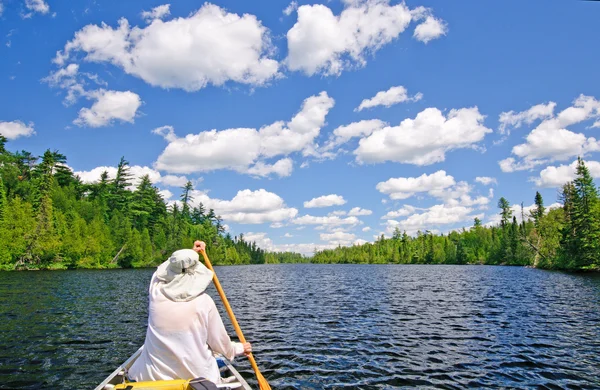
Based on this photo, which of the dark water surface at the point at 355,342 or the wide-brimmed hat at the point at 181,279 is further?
the dark water surface at the point at 355,342

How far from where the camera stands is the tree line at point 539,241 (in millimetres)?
67938

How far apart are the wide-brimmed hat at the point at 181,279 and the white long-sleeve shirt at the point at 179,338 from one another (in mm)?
122

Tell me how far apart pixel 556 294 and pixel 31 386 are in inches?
1640

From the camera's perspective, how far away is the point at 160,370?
593cm

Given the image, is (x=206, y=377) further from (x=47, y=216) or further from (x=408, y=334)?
(x=47, y=216)

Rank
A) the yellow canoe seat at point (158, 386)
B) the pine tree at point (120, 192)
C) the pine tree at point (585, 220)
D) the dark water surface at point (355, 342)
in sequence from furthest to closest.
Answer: the pine tree at point (120, 192), the pine tree at point (585, 220), the dark water surface at point (355, 342), the yellow canoe seat at point (158, 386)

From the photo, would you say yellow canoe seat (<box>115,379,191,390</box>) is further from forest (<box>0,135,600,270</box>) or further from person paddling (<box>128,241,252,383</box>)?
forest (<box>0,135,600,270</box>)

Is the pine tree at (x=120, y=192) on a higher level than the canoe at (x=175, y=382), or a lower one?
higher

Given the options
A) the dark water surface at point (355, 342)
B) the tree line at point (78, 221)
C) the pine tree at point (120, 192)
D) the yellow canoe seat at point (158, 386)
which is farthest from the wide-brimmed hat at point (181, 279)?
the pine tree at point (120, 192)

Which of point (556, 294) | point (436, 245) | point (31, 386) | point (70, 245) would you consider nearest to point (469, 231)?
point (436, 245)

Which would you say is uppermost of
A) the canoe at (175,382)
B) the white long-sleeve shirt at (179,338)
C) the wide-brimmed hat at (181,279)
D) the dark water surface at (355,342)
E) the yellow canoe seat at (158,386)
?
the wide-brimmed hat at (181,279)

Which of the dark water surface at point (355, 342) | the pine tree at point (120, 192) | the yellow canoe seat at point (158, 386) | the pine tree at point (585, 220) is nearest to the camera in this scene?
the yellow canoe seat at point (158, 386)

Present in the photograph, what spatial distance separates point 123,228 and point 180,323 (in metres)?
104

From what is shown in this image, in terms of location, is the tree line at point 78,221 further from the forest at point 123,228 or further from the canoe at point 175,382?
the canoe at point 175,382
